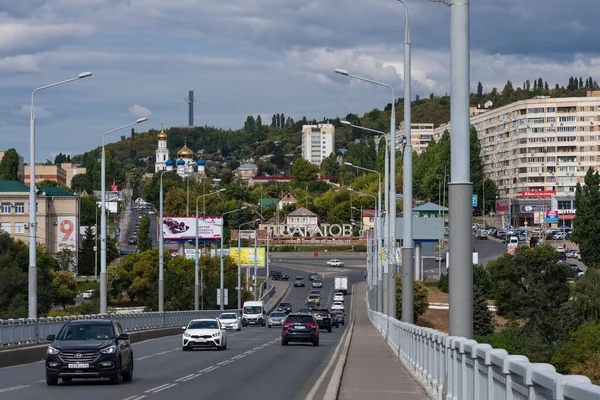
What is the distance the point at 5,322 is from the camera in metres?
33.1

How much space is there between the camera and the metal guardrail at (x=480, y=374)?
22.4 feet

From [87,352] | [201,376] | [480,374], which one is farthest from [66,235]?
[480,374]

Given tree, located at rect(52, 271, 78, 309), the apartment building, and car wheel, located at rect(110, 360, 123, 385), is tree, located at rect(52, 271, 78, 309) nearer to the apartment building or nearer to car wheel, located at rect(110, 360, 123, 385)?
the apartment building

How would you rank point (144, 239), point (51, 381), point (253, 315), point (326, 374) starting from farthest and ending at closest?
point (144, 239), point (253, 315), point (326, 374), point (51, 381)

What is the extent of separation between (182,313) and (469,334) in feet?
188

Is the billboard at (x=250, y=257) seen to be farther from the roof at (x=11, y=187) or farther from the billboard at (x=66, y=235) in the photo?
the roof at (x=11, y=187)

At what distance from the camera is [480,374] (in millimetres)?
12039

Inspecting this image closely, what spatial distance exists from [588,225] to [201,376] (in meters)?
119

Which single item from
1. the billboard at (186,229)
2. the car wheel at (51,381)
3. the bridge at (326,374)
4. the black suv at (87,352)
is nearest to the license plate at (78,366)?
the black suv at (87,352)

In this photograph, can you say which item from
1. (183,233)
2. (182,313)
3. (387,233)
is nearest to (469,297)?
(387,233)

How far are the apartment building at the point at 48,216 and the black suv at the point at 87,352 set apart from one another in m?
134

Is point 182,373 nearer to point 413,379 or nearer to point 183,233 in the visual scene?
point 413,379

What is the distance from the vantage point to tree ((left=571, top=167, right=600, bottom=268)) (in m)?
139

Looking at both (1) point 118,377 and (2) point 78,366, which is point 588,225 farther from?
(2) point 78,366
